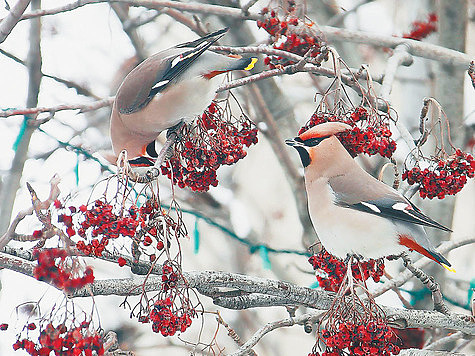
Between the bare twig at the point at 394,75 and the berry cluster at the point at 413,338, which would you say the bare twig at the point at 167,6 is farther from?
the berry cluster at the point at 413,338

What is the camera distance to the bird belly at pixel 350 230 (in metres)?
1.65

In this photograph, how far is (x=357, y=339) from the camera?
132 cm

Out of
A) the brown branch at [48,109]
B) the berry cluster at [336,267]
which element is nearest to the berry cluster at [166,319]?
the berry cluster at [336,267]

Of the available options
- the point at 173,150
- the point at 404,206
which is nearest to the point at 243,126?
the point at 173,150

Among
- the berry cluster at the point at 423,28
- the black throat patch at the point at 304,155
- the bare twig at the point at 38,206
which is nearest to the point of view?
the bare twig at the point at 38,206

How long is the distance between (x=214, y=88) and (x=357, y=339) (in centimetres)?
98

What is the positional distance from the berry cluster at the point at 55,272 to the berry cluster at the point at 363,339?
547 millimetres

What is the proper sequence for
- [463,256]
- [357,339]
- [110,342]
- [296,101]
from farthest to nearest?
[463,256]
[296,101]
[110,342]
[357,339]

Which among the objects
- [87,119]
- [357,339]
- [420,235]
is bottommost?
[357,339]

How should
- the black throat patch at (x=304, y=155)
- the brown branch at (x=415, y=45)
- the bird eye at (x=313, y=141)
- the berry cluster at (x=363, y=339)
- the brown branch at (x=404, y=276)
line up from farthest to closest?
the brown branch at (x=415, y=45) < the brown branch at (x=404, y=276) < the black throat patch at (x=304, y=155) < the bird eye at (x=313, y=141) < the berry cluster at (x=363, y=339)

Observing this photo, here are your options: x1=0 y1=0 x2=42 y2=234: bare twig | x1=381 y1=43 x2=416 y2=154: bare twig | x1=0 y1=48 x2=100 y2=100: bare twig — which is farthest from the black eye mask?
x1=0 y1=48 x2=100 y2=100: bare twig

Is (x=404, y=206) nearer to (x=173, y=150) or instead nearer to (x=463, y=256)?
(x=173, y=150)

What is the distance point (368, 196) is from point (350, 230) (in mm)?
114

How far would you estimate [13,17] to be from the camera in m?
1.80
